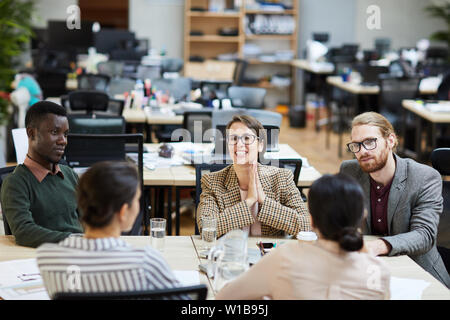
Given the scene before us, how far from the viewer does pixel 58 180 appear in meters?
2.90

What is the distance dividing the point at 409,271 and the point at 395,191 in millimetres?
486

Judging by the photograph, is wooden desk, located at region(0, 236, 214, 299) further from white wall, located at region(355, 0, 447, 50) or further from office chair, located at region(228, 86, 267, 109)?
white wall, located at region(355, 0, 447, 50)

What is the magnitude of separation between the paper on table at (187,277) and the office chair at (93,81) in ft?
17.7

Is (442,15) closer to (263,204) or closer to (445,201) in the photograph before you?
(445,201)

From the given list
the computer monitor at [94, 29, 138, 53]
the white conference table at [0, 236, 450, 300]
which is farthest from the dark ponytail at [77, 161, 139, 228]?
the computer monitor at [94, 29, 138, 53]

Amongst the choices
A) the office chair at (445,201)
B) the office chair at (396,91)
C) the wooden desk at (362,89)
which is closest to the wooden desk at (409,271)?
the office chair at (445,201)

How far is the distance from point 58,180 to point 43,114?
0.29m

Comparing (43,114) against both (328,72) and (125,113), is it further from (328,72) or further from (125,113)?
(328,72)

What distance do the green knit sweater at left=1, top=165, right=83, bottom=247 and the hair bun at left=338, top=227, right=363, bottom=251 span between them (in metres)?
1.23

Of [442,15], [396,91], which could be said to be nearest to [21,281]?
[396,91]

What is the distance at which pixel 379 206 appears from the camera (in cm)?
302

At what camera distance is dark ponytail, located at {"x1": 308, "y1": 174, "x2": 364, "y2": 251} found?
1.86 m

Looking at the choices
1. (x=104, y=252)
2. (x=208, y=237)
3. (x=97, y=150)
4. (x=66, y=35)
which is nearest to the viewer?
(x=104, y=252)

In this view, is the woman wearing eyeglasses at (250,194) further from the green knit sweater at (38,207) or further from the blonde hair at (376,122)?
the green knit sweater at (38,207)
